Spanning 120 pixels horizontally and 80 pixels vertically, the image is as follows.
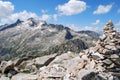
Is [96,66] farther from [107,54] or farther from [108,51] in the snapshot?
[108,51]

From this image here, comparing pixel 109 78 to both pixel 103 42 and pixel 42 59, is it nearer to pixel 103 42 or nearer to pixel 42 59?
pixel 103 42

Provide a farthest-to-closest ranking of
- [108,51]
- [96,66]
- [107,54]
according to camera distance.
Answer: [107,54] < [108,51] < [96,66]

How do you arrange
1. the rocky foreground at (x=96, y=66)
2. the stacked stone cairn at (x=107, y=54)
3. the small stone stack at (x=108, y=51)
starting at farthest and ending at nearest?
1. the small stone stack at (x=108, y=51)
2. the stacked stone cairn at (x=107, y=54)
3. the rocky foreground at (x=96, y=66)

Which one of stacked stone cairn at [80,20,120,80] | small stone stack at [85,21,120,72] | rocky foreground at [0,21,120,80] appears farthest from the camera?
small stone stack at [85,21,120,72]

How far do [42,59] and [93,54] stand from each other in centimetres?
1566

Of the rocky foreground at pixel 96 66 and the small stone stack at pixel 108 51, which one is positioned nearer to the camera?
the rocky foreground at pixel 96 66

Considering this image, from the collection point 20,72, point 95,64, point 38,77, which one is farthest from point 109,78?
point 20,72

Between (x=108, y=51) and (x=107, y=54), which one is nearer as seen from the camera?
(x=108, y=51)

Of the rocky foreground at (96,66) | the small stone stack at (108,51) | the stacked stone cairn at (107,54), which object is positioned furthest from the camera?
the small stone stack at (108,51)

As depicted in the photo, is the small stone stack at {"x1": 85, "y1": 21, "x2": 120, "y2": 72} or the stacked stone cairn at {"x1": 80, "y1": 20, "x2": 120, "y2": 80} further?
the small stone stack at {"x1": 85, "y1": 21, "x2": 120, "y2": 72}

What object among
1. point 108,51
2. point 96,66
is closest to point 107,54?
point 108,51

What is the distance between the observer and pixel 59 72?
31.6 m

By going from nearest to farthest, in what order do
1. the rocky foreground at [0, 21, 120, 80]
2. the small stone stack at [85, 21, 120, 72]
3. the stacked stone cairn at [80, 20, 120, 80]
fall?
1. the rocky foreground at [0, 21, 120, 80]
2. the stacked stone cairn at [80, 20, 120, 80]
3. the small stone stack at [85, 21, 120, 72]

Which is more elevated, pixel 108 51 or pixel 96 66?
pixel 108 51
